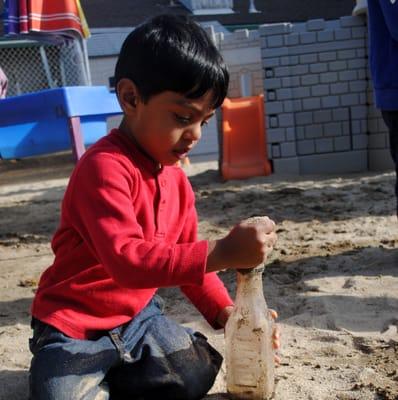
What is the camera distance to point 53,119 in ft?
11.5

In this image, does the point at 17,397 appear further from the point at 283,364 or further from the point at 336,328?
the point at 336,328

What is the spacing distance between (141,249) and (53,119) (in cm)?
239

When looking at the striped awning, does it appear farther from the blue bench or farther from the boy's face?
the boy's face

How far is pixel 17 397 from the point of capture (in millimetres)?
1660

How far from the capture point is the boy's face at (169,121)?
133 centimetres

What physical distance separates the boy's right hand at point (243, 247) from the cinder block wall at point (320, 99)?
4.59m

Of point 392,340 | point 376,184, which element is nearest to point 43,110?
point 392,340

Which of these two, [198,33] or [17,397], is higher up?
[198,33]

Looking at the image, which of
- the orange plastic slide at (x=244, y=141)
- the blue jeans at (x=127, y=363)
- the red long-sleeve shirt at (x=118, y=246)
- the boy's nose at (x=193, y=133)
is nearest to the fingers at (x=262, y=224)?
the red long-sleeve shirt at (x=118, y=246)

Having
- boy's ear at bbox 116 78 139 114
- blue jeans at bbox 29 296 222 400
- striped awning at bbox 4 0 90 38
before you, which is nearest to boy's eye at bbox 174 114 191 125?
boy's ear at bbox 116 78 139 114

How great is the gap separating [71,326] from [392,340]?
3.22ft

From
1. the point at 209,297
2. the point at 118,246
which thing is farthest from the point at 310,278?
the point at 118,246

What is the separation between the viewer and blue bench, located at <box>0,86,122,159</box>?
3426mm

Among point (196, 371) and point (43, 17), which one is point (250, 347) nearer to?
point (196, 371)
